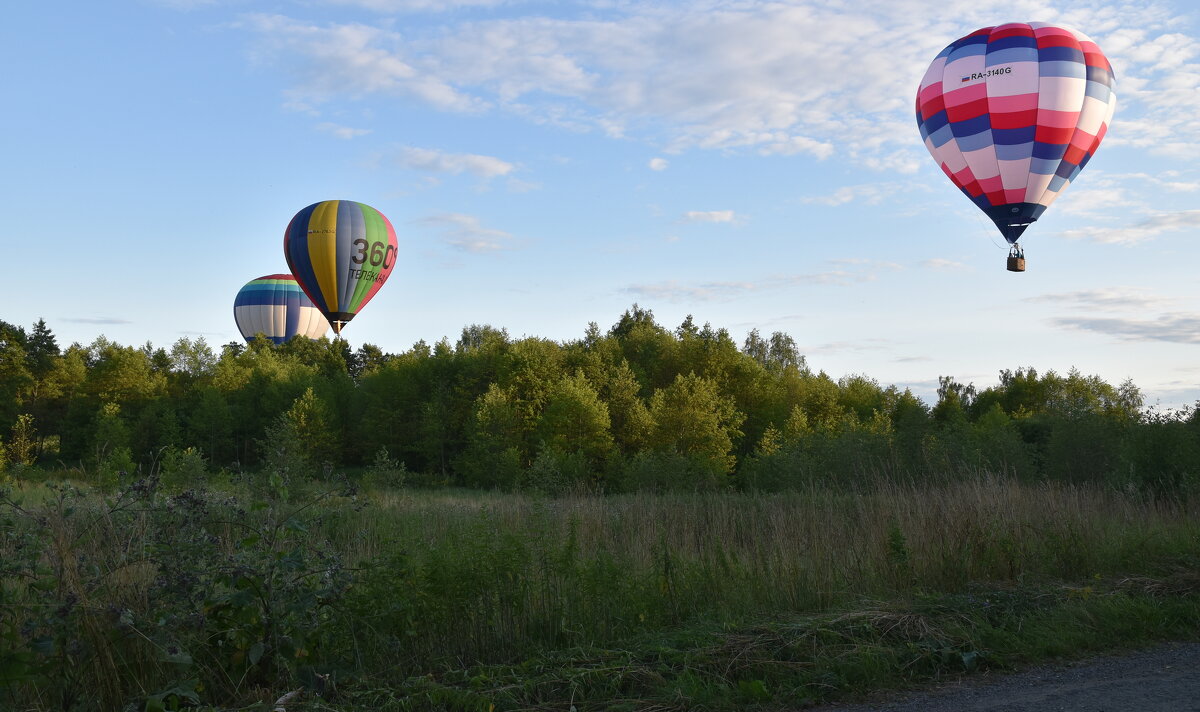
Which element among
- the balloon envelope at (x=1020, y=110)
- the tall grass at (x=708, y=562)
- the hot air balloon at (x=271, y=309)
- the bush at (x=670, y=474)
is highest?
the hot air balloon at (x=271, y=309)

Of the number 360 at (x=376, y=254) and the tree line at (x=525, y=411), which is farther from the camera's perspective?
the number 360 at (x=376, y=254)

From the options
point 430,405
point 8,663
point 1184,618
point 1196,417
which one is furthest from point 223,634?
point 430,405

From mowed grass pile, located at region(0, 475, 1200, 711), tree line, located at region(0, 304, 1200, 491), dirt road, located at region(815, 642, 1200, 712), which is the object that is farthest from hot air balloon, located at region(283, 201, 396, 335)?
dirt road, located at region(815, 642, 1200, 712)

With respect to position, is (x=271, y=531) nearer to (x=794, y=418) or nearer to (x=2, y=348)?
(x=794, y=418)

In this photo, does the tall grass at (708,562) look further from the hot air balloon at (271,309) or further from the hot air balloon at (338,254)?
the hot air balloon at (271,309)

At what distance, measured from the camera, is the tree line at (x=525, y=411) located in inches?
1271

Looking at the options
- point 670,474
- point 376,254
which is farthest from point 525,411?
point 670,474

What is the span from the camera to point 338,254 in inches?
1597

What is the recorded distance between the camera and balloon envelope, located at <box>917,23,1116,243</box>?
22078 mm

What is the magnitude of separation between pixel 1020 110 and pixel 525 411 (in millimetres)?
29317

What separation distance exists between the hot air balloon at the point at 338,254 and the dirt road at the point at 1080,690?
38.5 m

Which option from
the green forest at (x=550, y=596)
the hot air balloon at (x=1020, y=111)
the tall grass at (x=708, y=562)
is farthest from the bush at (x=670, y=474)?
the tall grass at (x=708, y=562)

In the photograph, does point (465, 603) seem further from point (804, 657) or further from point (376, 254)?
point (376, 254)

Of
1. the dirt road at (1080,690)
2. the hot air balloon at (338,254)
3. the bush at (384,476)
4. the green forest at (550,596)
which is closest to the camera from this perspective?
the dirt road at (1080,690)
